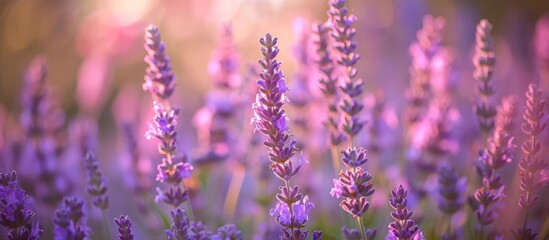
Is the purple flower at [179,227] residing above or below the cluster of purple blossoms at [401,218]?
above

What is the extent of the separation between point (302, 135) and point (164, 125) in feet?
3.02

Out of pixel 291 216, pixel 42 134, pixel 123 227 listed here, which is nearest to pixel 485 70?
pixel 291 216

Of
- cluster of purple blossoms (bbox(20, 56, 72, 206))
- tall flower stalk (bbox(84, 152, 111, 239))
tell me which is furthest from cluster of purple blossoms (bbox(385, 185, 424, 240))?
cluster of purple blossoms (bbox(20, 56, 72, 206))

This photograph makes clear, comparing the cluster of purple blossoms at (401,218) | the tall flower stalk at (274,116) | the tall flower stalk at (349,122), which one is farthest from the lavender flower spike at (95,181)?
the cluster of purple blossoms at (401,218)

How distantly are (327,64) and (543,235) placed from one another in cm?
66

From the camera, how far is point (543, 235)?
1686 mm

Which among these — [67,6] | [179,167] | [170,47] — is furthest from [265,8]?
[179,167]

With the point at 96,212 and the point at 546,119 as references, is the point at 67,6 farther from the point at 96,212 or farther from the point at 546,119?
the point at 546,119

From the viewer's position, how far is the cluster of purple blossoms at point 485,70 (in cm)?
163

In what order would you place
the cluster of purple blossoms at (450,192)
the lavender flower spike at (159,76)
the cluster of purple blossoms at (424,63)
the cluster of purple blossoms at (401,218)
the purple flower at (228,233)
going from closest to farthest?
the cluster of purple blossoms at (401,218)
the purple flower at (228,233)
the lavender flower spike at (159,76)
the cluster of purple blossoms at (450,192)
the cluster of purple blossoms at (424,63)

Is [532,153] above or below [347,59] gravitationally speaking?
below

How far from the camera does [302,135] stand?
2254 millimetres

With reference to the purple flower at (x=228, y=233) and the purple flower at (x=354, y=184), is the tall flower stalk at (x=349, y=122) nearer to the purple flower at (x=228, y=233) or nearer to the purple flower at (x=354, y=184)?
the purple flower at (x=354, y=184)

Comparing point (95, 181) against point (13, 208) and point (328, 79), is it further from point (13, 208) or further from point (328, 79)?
point (328, 79)
